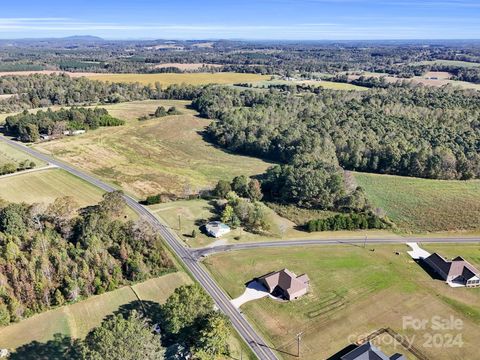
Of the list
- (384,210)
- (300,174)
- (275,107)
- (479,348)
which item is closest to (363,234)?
(384,210)

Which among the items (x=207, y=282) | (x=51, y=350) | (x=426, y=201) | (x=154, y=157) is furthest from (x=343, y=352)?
(x=154, y=157)

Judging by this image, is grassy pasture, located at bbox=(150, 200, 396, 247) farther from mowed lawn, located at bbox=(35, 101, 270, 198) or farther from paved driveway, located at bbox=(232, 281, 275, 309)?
paved driveway, located at bbox=(232, 281, 275, 309)

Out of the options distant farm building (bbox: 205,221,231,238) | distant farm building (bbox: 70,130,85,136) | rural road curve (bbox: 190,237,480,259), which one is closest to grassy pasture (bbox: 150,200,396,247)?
distant farm building (bbox: 205,221,231,238)

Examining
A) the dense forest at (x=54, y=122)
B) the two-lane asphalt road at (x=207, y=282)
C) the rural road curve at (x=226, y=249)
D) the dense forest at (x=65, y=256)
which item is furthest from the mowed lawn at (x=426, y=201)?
the dense forest at (x=54, y=122)

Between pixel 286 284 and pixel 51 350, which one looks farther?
pixel 286 284

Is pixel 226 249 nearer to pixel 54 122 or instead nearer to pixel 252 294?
pixel 252 294
